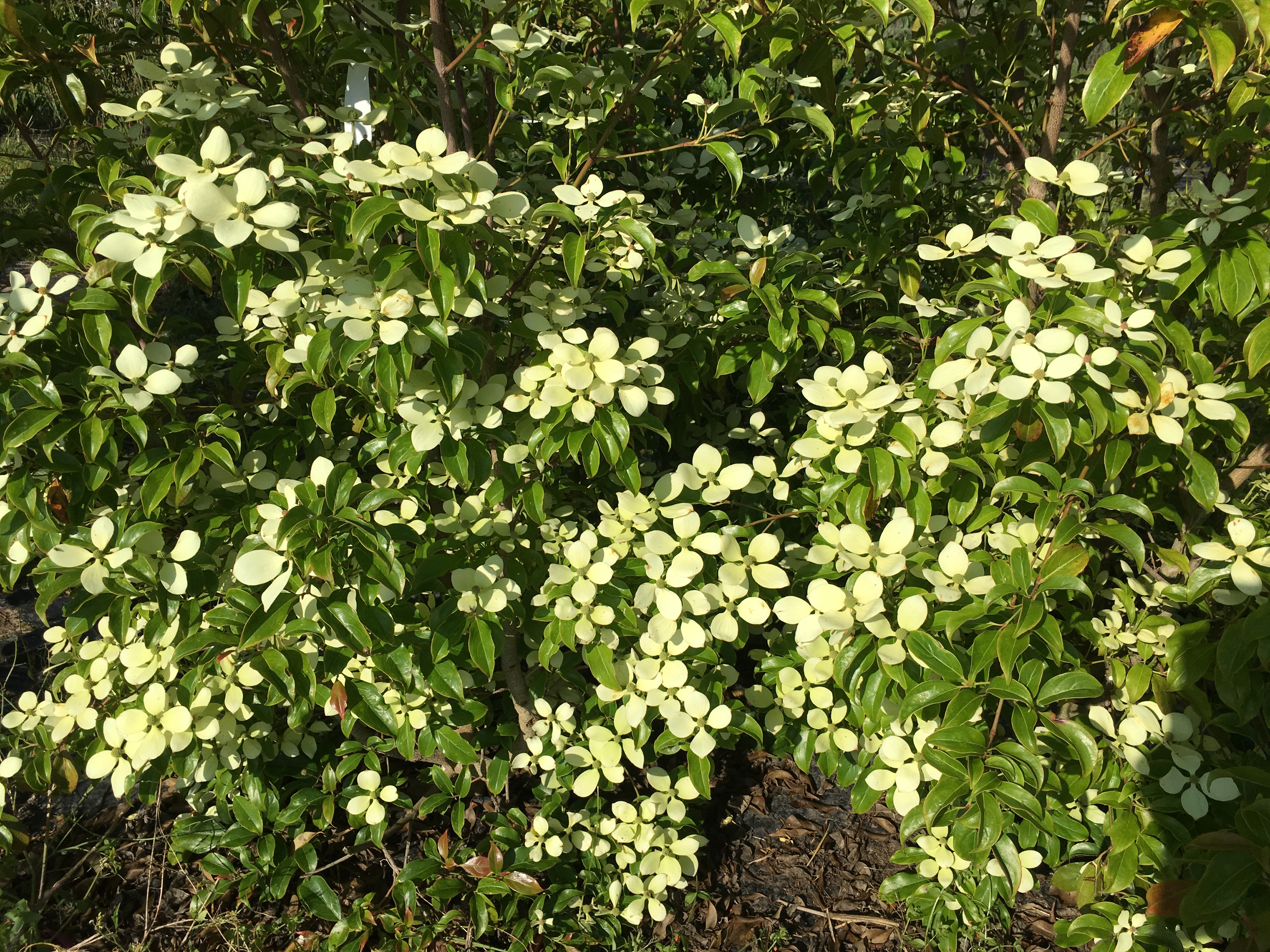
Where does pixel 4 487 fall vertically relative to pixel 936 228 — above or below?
above

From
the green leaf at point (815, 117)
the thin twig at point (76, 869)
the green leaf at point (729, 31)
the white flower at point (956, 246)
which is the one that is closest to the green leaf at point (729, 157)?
the green leaf at point (815, 117)

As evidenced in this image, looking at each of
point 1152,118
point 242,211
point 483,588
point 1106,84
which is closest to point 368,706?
point 483,588

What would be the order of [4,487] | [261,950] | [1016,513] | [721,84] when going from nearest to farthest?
[4,487] → [1016,513] → [261,950] → [721,84]

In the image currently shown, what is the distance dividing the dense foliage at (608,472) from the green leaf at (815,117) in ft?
0.19

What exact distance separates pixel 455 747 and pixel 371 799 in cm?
26

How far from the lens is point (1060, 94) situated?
173cm

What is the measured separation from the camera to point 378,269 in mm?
1222

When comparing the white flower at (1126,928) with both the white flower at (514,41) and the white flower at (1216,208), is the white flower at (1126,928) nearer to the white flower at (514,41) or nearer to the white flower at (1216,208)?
the white flower at (1216,208)

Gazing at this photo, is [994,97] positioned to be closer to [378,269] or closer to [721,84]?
[721,84]

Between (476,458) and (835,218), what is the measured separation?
1.06m

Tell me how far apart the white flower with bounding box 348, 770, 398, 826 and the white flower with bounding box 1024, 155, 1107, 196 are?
5.55 ft

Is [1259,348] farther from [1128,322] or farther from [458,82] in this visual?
[458,82]

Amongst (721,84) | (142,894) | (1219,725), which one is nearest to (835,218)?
(721,84)

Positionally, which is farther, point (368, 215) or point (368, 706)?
point (368, 706)
